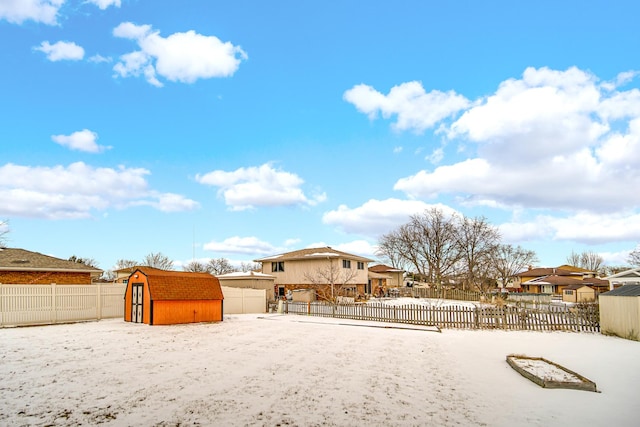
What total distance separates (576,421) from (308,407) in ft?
15.3

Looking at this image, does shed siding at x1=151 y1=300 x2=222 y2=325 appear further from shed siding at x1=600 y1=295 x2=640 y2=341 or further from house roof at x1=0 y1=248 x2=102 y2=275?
shed siding at x1=600 y1=295 x2=640 y2=341

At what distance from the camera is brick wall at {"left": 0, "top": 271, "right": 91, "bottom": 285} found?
78.6 ft

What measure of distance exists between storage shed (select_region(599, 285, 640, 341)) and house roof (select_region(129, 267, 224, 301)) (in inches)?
754

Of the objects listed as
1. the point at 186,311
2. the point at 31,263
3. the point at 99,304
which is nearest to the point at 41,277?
the point at 31,263

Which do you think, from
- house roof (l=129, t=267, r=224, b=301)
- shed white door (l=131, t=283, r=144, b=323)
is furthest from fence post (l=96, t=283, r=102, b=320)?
shed white door (l=131, t=283, r=144, b=323)

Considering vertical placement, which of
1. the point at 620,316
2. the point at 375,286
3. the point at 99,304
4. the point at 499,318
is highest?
the point at 99,304

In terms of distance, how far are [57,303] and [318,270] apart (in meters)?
26.1

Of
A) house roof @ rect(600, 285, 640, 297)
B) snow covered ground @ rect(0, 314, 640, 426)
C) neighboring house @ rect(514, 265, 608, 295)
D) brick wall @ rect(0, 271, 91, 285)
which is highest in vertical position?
brick wall @ rect(0, 271, 91, 285)

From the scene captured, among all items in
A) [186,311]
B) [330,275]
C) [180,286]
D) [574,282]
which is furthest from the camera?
[574,282]

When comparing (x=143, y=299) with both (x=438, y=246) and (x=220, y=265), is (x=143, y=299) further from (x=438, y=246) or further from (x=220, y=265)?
(x=220, y=265)

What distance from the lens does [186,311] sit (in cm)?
2120

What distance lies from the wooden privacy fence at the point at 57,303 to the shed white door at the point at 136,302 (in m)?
2.19

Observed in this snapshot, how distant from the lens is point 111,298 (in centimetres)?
2291

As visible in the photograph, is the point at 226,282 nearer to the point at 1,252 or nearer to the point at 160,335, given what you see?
the point at 1,252
